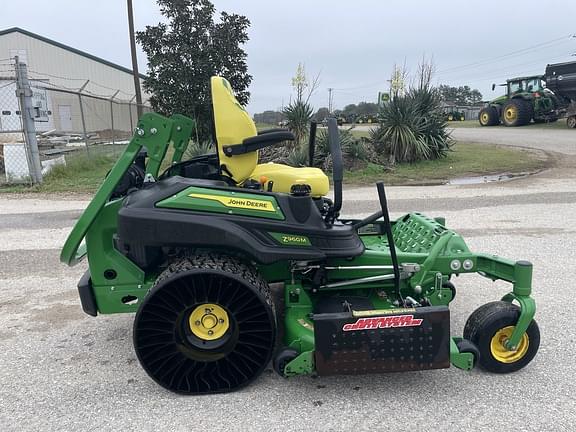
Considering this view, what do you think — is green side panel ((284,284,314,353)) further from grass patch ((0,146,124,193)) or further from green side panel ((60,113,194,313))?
grass patch ((0,146,124,193))

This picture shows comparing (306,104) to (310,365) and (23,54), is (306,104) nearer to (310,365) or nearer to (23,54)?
(310,365)

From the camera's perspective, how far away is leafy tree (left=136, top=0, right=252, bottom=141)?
580 inches

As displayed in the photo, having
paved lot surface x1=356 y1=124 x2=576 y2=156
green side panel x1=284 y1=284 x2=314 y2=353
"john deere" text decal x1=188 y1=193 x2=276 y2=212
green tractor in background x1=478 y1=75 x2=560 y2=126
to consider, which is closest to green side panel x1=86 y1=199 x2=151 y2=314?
"john deere" text decal x1=188 y1=193 x2=276 y2=212

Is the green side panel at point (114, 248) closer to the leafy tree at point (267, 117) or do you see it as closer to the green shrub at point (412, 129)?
the green shrub at point (412, 129)

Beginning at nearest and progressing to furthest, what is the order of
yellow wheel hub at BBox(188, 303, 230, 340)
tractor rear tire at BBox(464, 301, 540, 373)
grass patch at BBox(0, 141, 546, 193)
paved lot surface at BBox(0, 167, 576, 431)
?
paved lot surface at BBox(0, 167, 576, 431) → yellow wheel hub at BBox(188, 303, 230, 340) → tractor rear tire at BBox(464, 301, 540, 373) → grass patch at BBox(0, 141, 546, 193)

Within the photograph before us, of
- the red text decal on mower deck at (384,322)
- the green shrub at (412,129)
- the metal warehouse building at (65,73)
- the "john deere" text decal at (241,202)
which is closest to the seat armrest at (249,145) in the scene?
the "john deere" text decal at (241,202)

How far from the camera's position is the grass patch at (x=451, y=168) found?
37.5 ft

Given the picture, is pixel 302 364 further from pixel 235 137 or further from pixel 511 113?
pixel 511 113

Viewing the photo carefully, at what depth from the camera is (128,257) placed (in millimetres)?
3260

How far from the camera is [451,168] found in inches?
500

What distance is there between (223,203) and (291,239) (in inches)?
17.1

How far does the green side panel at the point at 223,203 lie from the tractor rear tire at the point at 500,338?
1.36m

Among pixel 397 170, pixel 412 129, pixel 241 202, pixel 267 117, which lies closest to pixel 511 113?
pixel 267 117

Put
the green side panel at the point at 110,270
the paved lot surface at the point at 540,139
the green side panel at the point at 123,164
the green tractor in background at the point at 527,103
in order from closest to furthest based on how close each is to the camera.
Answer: the green side panel at the point at 123,164, the green side panel at the point at 110,270, the paved lot surface at the point at 540,139, the green tractor in background at the point at 527,103
